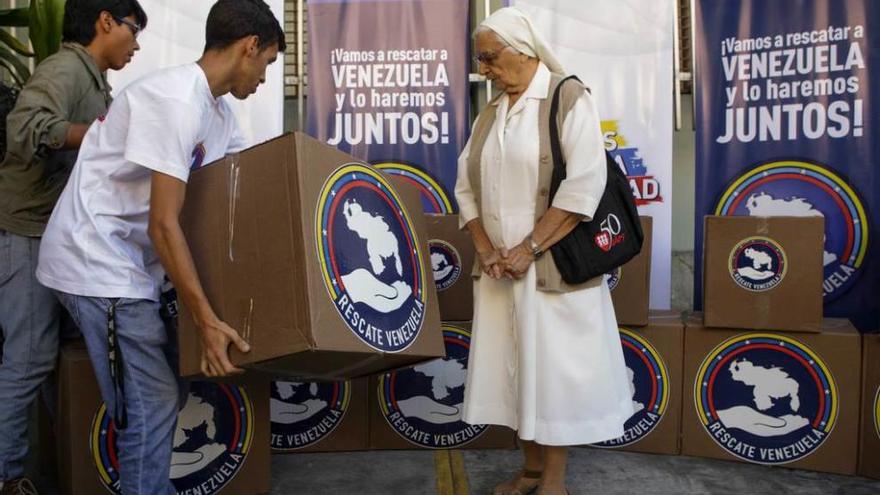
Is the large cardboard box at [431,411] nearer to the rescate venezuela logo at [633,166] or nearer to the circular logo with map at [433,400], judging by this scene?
the circular logo with map at [433,400]

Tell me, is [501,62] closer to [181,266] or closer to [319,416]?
[181,266]

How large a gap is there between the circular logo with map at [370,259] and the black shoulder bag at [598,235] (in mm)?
489

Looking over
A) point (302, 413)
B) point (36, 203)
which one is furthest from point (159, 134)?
point (302, 413)

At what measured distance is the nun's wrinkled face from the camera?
8.43 feet

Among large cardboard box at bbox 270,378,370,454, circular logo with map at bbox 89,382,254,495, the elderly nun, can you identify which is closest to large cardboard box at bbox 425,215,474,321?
large cardboard box at bbox 270,378,370,454

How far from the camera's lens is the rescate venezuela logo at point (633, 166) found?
3.83m

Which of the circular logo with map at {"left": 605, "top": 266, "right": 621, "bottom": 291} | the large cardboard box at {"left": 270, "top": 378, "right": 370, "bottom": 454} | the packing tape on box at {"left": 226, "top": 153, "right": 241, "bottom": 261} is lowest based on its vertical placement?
the large cardboard box at {"left": 270, "top": 378, "right": 370, "bottom": 454}

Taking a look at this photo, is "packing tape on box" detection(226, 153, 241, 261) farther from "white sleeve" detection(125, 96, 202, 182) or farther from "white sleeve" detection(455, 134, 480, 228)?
"white sleeve" detection(455, 134, 480, 228)

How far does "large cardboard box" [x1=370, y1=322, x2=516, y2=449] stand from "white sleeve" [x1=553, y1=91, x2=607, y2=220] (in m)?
1.13

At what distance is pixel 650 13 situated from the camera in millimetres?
3838

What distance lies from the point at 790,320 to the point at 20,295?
275 centimetres

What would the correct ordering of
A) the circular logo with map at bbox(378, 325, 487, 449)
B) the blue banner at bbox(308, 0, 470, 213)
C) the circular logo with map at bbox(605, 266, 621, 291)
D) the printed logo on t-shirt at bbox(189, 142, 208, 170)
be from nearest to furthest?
the printed logo on t-shirt at bbox(189, 142, 208, 170) < the circular logo with map at bbox(605, 266, 621, 291) < the circular logo with map at bbox(378, 325, 487, 449) < the blue banner at bbox(308, 0, 470, 213)

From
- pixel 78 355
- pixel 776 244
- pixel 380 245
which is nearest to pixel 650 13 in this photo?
pixel 776 244

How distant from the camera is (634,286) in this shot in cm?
327
